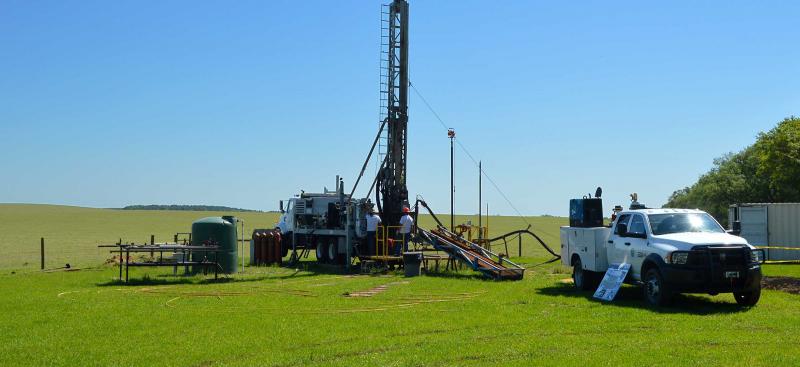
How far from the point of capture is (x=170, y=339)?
1191cm

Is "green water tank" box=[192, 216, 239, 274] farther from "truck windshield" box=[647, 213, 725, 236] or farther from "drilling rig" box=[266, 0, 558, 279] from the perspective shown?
"truck windshield" box=[647, 213, 725, 236]

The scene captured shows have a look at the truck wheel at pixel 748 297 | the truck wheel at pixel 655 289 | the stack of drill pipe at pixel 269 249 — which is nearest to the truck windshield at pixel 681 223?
the truck wheel at pixel 655 289

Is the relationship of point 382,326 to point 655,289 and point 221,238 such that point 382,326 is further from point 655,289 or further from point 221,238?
point 221,238

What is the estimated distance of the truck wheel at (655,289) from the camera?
15.4 metres

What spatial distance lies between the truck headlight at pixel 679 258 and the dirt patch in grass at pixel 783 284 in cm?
451

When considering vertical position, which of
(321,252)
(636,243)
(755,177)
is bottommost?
(321,252)

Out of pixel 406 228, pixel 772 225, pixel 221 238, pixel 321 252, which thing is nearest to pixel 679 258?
pixel 406 228

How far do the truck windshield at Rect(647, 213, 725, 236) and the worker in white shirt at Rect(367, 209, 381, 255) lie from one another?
40.8 feet

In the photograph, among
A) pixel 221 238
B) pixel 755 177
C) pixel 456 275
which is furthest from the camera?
pixel 755 177

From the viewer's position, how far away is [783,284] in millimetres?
20031

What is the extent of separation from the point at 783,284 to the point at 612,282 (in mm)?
5592

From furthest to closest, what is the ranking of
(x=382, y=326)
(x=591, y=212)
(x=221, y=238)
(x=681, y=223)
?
(x=221, y=238)
(x=591, y=212)
(x=681, y=223)
(x=382, y=326)

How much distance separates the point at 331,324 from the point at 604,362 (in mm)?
4996

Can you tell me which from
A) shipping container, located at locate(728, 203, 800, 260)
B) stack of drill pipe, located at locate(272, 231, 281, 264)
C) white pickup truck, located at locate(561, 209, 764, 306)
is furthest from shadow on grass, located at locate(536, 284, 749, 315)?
shipping container, located at locate(728, 203, 800, 260)
